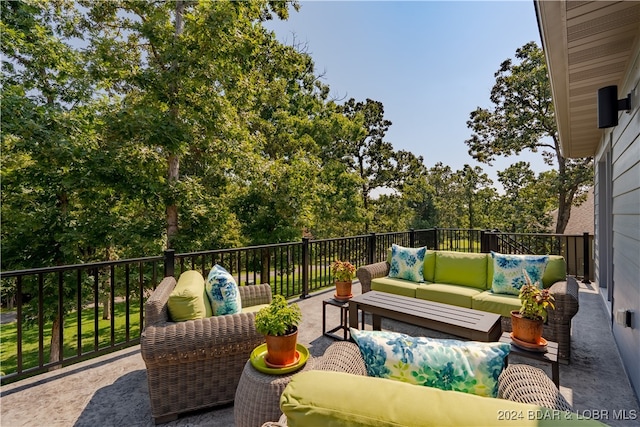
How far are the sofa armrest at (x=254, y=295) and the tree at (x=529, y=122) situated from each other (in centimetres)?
1273

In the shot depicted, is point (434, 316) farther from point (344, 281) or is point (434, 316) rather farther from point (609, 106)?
point (609, 106)

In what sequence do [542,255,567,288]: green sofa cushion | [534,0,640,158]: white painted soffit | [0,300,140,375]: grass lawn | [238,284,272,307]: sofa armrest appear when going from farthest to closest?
1. [0,300,140,375]: grass lawn
2. [542,255,567,288]: green sofa cushion
3. [238,284,272,307]: sofa armrest
4. [534,0,640,158]: white painted soffit

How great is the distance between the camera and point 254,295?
3029 millimetres

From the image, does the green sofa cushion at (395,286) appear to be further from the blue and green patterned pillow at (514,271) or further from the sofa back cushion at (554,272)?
the sofa back cushion at (554,272)

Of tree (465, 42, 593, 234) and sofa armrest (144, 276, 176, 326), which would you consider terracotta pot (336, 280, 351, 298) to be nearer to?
sofa armrest (144, 276, 176, 326)

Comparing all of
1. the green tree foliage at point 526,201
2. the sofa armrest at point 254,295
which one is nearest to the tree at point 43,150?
the sofa armrest at point 254,295

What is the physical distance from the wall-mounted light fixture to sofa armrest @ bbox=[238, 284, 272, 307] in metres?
3.41

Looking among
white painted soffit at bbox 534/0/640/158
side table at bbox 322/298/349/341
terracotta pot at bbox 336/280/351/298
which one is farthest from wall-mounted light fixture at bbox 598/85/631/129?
side table at bbox 322/298/349/341

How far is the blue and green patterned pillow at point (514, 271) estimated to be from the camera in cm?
323

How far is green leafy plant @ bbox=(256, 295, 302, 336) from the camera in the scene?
174cm

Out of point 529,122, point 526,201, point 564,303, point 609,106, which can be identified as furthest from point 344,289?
point 526,201

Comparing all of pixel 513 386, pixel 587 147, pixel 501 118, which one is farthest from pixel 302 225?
pixel 501 118

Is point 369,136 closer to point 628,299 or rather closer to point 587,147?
point 587,147

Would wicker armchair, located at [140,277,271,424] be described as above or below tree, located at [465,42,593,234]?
below
